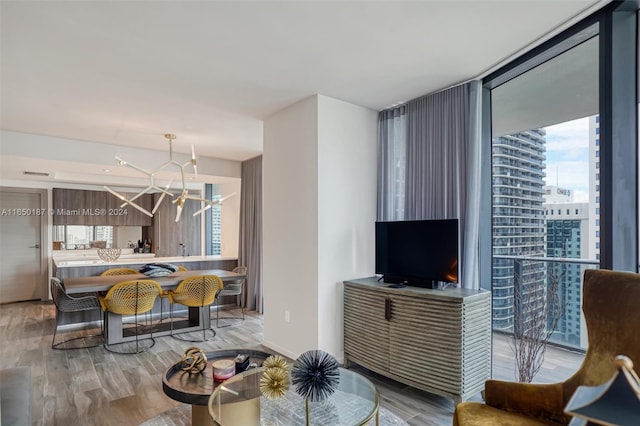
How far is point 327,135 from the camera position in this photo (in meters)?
3.72

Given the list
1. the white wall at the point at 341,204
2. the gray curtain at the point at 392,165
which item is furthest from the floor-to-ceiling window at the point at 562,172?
the white wall at the point at 341,204

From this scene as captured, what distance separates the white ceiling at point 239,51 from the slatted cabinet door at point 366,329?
205 cm

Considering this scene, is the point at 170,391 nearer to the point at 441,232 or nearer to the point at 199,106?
the point at 441,232

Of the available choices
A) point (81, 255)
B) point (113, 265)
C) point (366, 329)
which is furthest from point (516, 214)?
point (81, 255)

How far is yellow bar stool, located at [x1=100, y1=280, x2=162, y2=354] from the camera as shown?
414 cm

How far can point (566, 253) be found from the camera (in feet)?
11.1

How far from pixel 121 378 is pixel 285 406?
7.12ft

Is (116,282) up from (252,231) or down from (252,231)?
down

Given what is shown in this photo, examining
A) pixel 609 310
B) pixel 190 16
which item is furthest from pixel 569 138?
pixel 190 16

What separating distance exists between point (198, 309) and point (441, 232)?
143 inches

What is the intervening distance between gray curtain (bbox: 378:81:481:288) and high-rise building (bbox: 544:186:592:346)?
0.75m

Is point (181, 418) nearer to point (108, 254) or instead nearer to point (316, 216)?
point (316, 216)

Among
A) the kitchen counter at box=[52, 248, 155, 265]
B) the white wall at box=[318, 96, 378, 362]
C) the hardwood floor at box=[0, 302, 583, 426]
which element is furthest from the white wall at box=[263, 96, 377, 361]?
the kitchen counter at box=[52, 248, 155, 265]

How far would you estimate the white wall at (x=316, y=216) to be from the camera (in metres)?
3.66
